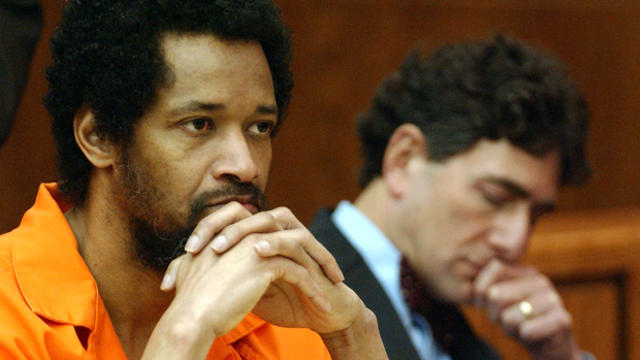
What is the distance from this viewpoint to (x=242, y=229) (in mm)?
1669

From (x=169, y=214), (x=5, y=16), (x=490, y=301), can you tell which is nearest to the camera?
(x=169, y=214)

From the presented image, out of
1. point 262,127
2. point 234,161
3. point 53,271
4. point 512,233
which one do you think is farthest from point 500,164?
point 53,271

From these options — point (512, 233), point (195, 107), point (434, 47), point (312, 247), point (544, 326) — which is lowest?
point (544, 326)

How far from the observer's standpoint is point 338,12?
11.9ft

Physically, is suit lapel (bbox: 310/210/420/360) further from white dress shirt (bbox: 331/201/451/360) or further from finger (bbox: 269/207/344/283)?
finger (bbox: 269/207/344/283)

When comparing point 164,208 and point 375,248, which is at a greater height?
point 164,208

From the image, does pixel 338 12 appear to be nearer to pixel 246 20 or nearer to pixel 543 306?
pixel 543 306

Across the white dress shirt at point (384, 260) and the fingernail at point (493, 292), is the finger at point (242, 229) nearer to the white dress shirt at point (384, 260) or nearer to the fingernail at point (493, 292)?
the white dress shirt at point (384, 260)

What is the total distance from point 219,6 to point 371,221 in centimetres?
108

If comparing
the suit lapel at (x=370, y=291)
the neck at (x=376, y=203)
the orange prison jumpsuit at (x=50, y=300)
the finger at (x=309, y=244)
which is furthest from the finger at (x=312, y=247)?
the neck at (x=376, y=203)

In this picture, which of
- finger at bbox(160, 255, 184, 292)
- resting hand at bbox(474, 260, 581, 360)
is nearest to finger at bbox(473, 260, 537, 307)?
resting hand at bbox(474, 260, 581, 360)

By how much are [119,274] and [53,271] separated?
15cm

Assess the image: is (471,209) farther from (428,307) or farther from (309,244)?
(309,244)

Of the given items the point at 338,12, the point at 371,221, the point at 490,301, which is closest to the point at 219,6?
the point at 371,221
